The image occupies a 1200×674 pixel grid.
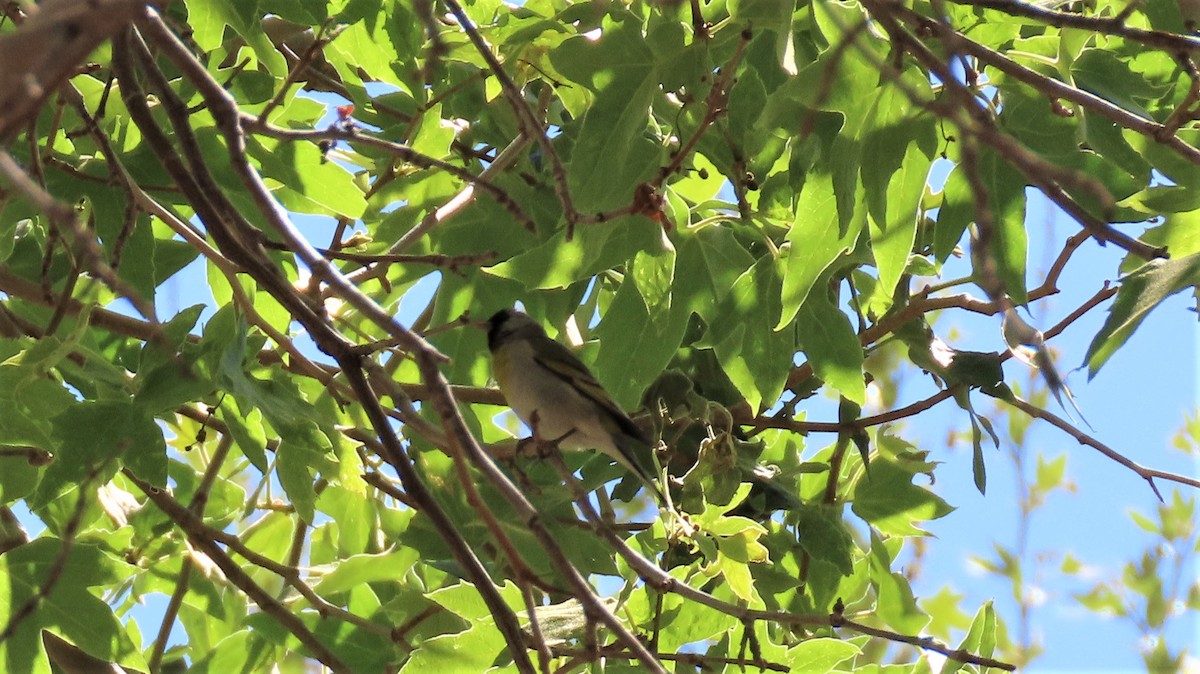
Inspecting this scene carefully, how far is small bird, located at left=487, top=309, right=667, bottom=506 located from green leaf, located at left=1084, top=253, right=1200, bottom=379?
4.96 feet

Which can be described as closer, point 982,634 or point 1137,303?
point 1137,303

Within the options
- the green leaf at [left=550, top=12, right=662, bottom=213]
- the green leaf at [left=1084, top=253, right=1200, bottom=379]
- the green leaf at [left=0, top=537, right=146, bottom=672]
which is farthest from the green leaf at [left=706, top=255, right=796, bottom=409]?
the green leaf at [left=0, top=537, right=146, bottom=672]

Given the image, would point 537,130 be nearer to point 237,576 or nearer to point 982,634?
point 237,576

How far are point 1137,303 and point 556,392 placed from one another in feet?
6.82

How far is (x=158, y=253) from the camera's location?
304cm

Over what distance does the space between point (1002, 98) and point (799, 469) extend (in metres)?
1.24

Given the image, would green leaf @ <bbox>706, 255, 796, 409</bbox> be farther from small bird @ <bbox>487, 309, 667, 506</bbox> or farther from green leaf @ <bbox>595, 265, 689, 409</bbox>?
small bird @ <bbox>487, 309, 667, 506</bbox>

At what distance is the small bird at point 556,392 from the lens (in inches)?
137

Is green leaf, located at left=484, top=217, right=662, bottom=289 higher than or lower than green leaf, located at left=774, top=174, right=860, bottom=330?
higher

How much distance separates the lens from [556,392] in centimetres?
383

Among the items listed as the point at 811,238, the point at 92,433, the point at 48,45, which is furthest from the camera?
the point at 92,433

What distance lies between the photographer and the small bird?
3473mm

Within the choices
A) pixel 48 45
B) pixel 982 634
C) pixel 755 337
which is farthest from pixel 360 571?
pixel 48 45

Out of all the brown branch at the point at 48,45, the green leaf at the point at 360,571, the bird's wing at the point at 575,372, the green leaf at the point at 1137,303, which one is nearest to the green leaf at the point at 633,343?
the bird's wing at the point at 575,372
